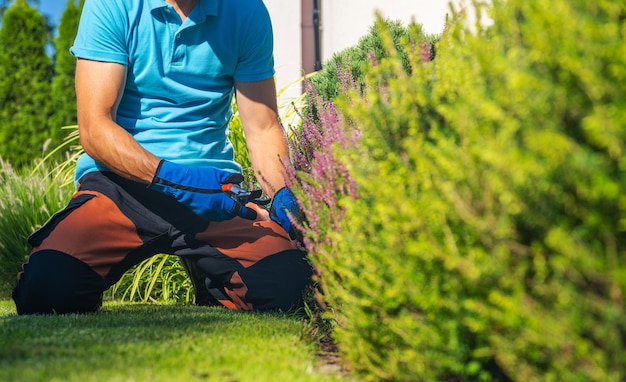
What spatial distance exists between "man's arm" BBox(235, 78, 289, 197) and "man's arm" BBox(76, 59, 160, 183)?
650mm

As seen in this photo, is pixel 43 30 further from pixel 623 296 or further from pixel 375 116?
pixel 623 296

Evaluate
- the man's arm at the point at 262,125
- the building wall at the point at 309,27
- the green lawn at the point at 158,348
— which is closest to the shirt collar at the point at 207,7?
the man's arm at the point at 262,125

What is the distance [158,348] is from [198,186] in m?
0.92

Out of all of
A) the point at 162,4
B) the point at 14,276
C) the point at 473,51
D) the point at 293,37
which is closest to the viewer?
the point at 473,51

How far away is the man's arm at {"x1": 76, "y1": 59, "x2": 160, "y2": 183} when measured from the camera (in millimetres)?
3166

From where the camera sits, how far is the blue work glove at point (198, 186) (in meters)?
3.12

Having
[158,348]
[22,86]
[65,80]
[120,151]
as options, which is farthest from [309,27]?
[158,348]

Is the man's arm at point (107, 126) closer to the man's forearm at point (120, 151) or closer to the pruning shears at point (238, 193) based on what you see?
the man's forearm at point (120, 151)

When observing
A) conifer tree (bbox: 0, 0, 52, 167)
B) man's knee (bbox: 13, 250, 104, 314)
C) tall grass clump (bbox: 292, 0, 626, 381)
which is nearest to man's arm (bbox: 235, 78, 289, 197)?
man's knee (bbox: 13, 250, 104, 314)

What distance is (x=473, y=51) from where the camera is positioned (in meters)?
1.80

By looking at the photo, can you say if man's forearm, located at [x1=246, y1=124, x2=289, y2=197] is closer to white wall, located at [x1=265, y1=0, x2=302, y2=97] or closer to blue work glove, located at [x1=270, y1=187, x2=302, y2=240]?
blue work glove, located at [x1=270, y1=187, x2=302, y2=240]

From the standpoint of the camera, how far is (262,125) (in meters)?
3.80

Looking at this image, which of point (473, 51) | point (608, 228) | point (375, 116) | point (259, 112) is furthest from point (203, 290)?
point (608, 228)

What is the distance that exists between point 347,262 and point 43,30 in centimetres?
1037
